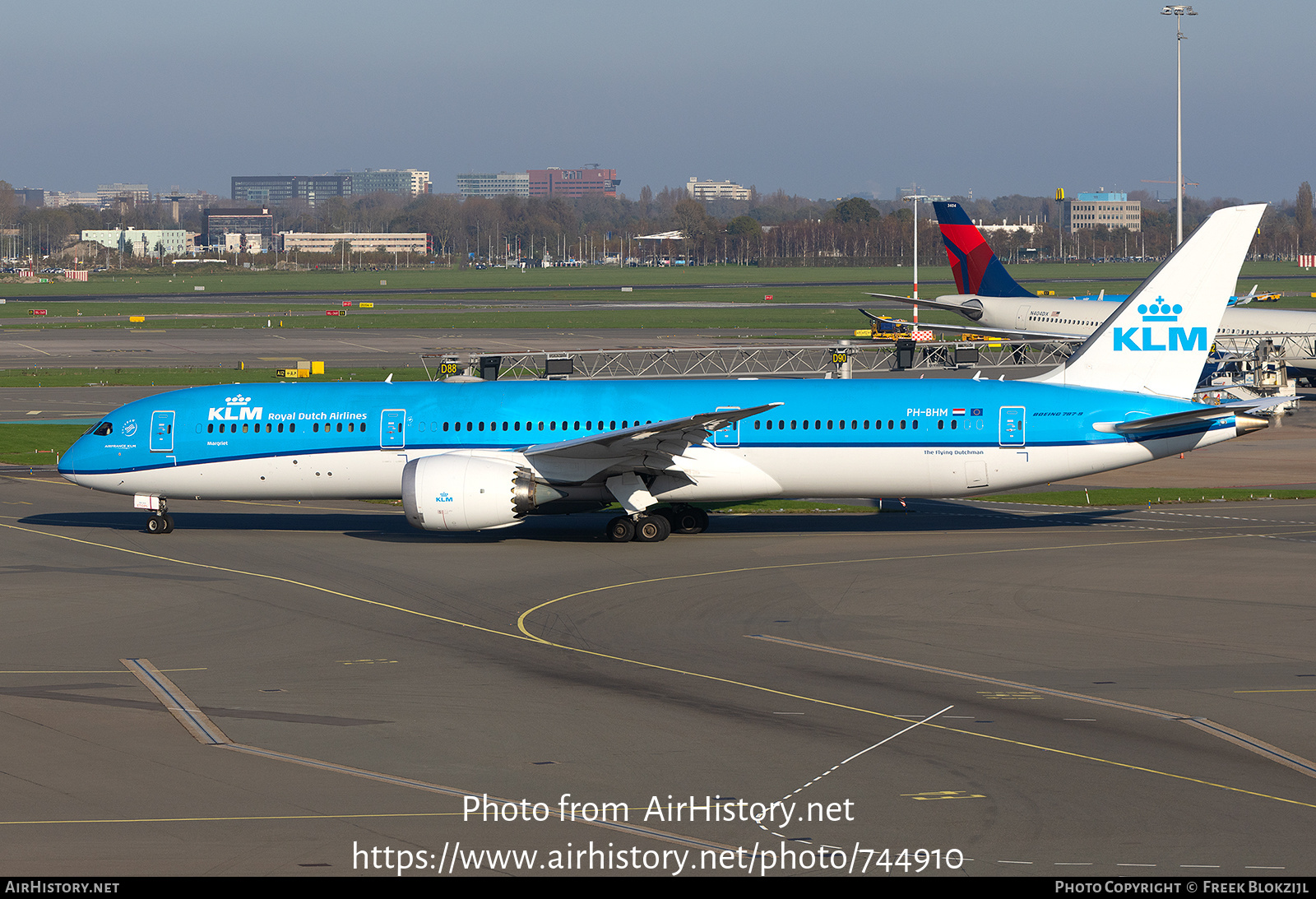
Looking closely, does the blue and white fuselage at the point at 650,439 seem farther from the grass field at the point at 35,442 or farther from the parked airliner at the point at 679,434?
the grass field at the point at 35,442

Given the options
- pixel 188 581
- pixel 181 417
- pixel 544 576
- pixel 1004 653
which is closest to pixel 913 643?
pixel 1004 653

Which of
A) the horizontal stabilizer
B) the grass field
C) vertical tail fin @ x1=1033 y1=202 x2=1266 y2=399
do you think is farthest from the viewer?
the grass field

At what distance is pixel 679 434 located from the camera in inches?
1395

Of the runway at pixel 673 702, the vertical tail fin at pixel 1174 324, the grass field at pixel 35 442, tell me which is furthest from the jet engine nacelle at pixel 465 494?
the grass field at pixel 35 442

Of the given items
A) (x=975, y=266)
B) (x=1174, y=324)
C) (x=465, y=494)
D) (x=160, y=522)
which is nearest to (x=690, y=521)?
(x=465, y=494)

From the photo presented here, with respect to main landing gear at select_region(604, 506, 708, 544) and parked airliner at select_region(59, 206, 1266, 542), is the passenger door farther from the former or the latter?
main landing gear at select_region(604, 506, 708, 544)

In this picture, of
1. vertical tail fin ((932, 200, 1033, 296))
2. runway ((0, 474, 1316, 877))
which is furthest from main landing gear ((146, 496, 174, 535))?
vertical tail fin ((932, 200, 1033, 296))

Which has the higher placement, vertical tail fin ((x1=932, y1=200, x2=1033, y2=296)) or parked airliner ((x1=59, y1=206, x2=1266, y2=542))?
vertical tail fin ((x1=932, y1=200, x2=1033, y2=296))

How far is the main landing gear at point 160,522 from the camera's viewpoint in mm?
38281

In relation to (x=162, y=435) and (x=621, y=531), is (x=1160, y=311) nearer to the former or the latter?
(x=621, y=531)

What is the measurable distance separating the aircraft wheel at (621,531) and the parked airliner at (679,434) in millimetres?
44

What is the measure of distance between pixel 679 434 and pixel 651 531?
9.67 ft

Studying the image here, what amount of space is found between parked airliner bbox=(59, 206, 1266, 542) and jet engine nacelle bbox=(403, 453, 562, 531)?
0.15 ft

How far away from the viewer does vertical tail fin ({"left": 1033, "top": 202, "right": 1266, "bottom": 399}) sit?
36.8 m
